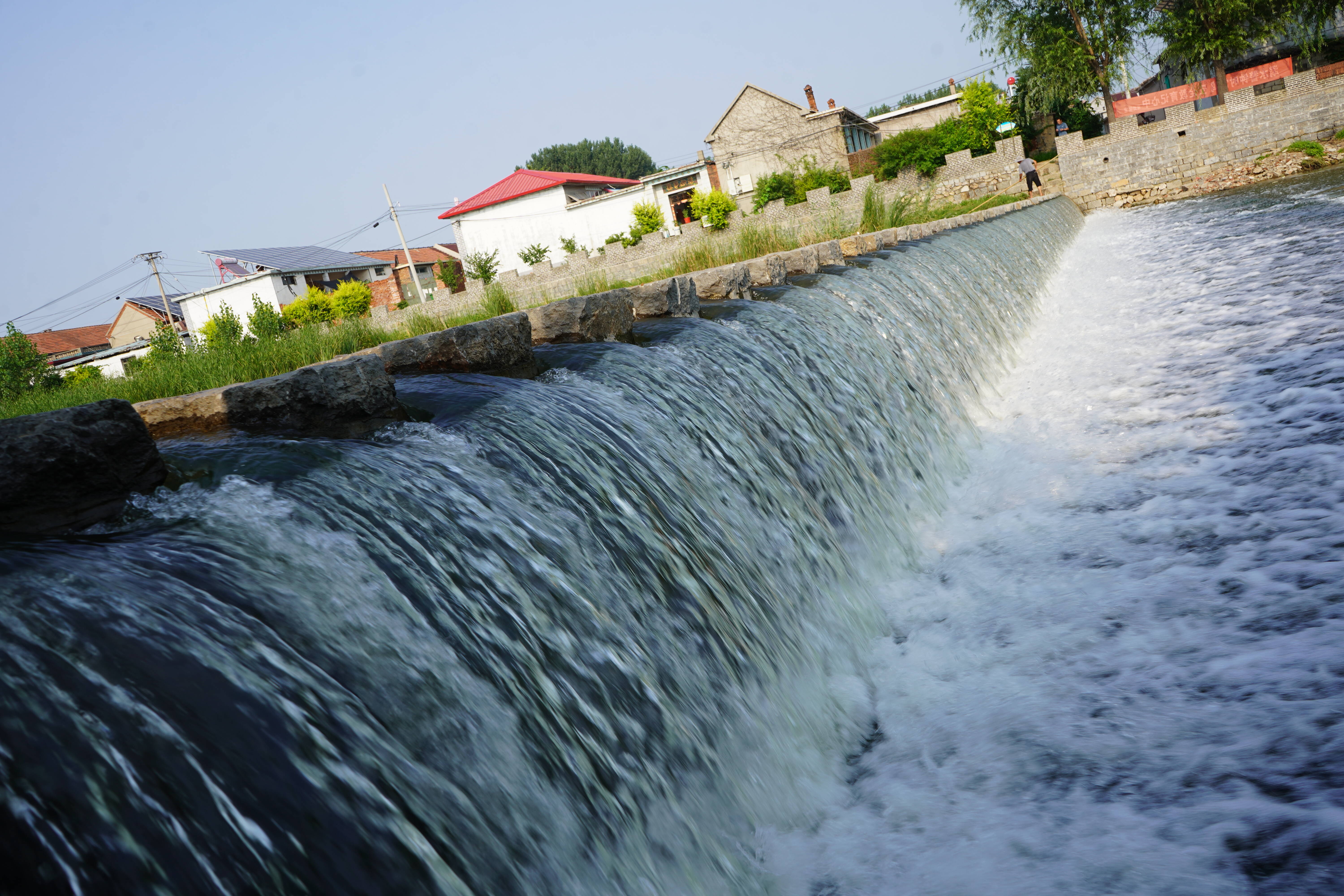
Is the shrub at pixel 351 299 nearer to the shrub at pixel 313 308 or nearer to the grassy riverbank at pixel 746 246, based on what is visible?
the shrub at pixel 313 308

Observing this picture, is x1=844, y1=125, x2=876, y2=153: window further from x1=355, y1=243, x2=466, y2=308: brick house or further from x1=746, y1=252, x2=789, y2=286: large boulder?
x1=746, y1=252, x2=789, y2=286: large boulder

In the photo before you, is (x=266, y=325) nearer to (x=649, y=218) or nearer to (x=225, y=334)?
(x=225, y=334)

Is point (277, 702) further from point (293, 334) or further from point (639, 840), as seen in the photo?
point (293, 334)

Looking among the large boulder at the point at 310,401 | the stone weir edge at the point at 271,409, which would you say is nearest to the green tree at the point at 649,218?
the stone weir edge at the point at 271,409

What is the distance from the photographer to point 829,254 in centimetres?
713

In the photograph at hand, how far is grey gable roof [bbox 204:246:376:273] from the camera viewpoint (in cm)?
3903

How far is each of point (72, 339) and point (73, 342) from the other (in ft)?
2.76

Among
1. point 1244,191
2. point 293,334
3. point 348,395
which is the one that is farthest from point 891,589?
point 1244,191

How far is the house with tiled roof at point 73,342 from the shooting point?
40219 mm

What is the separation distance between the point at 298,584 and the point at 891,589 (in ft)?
7.42

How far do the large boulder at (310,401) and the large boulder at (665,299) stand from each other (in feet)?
7.17

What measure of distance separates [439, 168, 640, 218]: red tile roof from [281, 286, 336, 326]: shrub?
762 centimetres

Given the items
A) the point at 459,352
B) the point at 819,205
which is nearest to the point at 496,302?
the point at 459,352

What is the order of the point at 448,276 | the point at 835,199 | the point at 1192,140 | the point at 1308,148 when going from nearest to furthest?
the point at 835,199
the point at 1308,148
the point at 1192,140
the point at 448,276
